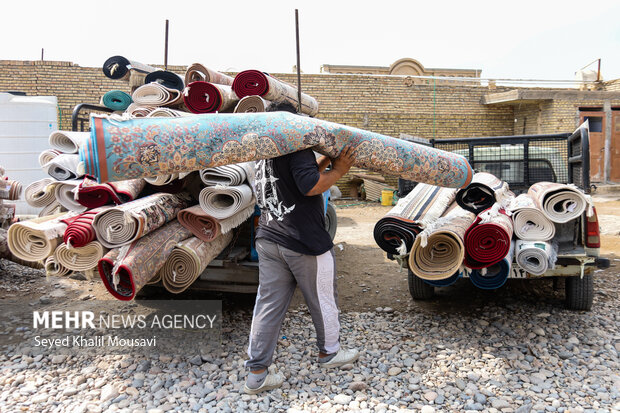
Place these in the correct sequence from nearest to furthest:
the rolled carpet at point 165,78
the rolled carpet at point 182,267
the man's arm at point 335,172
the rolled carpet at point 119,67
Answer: the man's arm at point 335,172 < the rolled carpet at point 182,267 < the rolled carpet at point 165,78 < the rolled carpet at point 119,67

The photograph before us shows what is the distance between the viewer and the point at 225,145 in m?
2.64

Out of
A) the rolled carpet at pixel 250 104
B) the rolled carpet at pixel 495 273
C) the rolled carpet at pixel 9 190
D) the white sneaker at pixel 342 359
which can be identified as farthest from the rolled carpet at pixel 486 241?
the rolled carpet at pixel 9 190

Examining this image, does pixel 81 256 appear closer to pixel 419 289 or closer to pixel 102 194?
pixel 102 194

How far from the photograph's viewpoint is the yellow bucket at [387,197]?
13630mm

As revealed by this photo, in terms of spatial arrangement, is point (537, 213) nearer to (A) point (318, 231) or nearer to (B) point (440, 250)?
(B) point (440, 250)

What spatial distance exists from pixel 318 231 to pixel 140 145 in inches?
48.5

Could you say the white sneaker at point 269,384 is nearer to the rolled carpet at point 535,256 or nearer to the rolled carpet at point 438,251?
the rolled carpet at point 438,251

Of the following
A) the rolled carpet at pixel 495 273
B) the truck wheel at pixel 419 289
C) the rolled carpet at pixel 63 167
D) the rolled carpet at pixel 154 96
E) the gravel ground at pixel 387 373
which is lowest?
the gravel ground at pixel 387 373

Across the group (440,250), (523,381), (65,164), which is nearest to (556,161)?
(440,250)

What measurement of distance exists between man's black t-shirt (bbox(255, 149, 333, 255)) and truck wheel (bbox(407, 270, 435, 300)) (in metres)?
1.88

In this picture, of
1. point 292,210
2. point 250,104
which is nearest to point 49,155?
point 250,104

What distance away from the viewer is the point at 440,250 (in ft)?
11.4

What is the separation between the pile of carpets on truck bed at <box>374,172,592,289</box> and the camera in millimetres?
3342

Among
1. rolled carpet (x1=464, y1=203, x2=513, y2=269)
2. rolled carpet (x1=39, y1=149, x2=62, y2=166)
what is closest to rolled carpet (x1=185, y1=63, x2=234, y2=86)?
rolled carpet (x1=39, y1=149, x2=62, y2=166)
